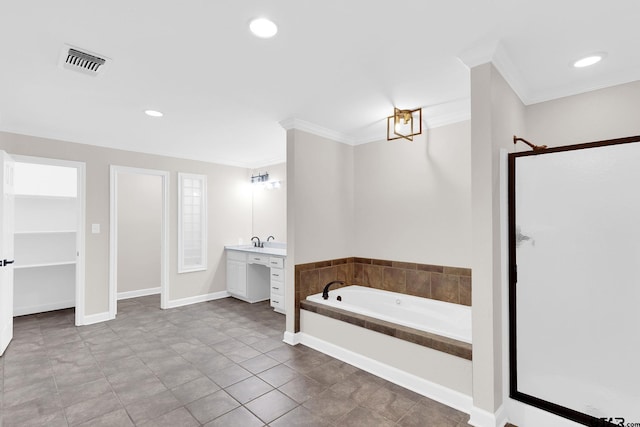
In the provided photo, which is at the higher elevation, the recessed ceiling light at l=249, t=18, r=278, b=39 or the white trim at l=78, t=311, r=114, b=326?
the recessed ceiling light at l=249, t=18, r=278, b=39

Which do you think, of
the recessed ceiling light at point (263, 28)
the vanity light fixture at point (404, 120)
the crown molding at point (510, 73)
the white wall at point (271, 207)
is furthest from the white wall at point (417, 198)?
the recessed ceiling light at point (263, 28)

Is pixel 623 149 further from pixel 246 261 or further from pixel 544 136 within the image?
pixel 246 261

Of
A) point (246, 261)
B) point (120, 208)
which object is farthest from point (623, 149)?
point (120, 208)

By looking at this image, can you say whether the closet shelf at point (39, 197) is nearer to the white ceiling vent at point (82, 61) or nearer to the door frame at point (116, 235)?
the door frame at point (116, 235)

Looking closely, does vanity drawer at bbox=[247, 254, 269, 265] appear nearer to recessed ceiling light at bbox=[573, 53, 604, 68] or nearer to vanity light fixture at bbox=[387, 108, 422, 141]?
vanity light fixture at bbox=[387, 108, 422, 141]

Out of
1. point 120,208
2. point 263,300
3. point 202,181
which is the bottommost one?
point 263,300

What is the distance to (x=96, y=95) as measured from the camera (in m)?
2.71

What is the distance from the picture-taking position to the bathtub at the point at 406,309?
2.80 m

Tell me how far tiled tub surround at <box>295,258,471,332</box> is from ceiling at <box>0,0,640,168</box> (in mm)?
1636

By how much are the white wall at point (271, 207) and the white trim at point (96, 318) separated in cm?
254

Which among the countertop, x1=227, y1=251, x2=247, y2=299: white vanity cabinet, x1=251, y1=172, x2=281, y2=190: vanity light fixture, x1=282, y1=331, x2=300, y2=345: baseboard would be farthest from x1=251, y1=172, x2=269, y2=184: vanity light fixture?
x1=282, y1=331, x2=300, y2=345: baseboard

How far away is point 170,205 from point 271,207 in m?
1.63

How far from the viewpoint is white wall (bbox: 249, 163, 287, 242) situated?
534cm

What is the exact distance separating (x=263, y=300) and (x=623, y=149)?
4.80m
